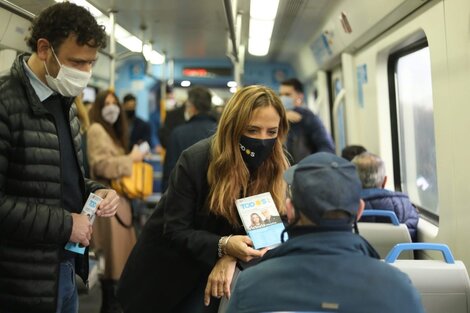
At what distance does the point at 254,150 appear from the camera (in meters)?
1.83

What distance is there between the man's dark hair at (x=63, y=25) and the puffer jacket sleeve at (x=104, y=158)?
6.48 ft

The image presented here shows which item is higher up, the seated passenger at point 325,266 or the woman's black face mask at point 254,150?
the woman's black face mask at point 254,150

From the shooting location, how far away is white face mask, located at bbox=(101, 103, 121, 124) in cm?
383

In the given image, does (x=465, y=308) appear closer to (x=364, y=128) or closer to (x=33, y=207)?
(x=33, y=207)

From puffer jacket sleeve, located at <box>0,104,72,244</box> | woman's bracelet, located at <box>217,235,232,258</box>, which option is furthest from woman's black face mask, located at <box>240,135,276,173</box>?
puffer jacket sleeve, located at <box>0,104,72,244</box>

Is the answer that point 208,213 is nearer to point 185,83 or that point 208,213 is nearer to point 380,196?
point 380,196

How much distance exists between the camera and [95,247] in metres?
3.77

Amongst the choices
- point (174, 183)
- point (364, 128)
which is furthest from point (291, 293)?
point (364, 128)

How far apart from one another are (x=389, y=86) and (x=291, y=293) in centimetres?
374

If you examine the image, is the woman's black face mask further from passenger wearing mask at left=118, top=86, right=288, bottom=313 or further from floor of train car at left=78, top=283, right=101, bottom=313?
floor of train car at left=78, top=283, right=101, bottom=313

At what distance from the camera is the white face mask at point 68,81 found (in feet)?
5.55

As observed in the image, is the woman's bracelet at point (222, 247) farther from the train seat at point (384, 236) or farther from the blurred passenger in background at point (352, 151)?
the blurred passenger in background at point (352, 151)

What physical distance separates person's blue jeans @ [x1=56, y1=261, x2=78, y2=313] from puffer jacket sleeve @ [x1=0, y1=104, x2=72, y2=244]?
0.67ft

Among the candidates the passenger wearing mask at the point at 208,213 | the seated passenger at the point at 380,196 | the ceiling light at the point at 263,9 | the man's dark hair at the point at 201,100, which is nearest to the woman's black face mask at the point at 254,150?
the passenger wearing mask at the point at 208,213
